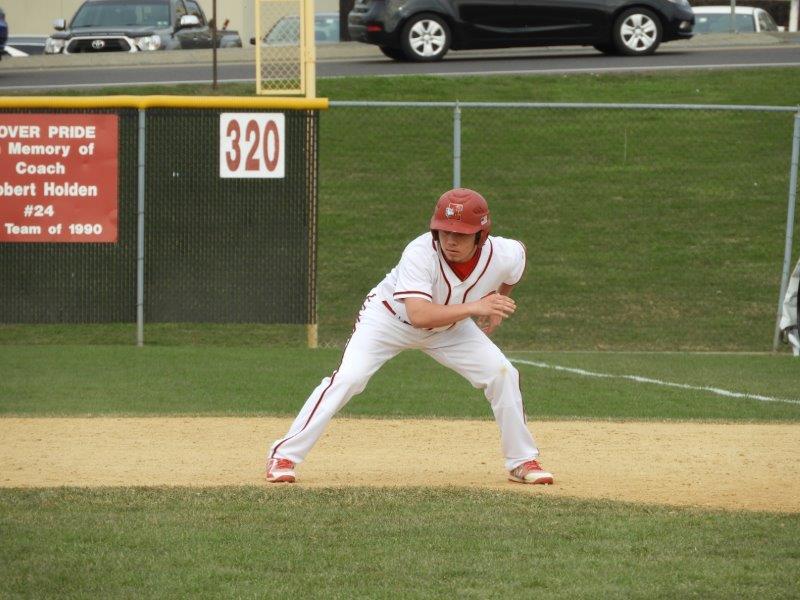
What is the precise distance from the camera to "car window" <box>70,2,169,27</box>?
2575 cm

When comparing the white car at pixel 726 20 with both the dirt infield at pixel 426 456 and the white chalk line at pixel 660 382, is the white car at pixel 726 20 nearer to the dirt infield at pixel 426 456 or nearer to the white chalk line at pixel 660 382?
the white chalk line at pixel 660 382

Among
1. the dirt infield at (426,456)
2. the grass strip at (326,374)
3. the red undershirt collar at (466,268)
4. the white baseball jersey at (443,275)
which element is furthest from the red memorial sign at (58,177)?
the red undershirt collar at (466,268)

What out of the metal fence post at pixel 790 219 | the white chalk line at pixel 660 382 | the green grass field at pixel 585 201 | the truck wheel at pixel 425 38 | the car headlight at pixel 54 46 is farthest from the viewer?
the car headlight at pixel 54 46

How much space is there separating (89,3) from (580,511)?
21.6 metres

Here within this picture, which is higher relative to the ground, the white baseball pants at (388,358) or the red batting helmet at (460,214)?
the red batting helmet at (460,214)

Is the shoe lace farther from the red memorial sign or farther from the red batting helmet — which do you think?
the red memorial sign

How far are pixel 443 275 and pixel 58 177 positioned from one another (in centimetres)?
766

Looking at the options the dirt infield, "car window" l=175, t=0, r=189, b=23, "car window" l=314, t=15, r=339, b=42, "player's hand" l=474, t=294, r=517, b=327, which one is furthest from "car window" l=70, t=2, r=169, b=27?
"player's hand" l=474, t=294, r=517, b=327

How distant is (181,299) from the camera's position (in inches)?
529

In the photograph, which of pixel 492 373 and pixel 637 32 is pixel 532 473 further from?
pixel 637 32

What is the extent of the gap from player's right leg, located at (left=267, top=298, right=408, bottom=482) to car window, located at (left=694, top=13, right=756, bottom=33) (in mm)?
25723

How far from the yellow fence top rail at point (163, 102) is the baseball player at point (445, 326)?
21.7ft

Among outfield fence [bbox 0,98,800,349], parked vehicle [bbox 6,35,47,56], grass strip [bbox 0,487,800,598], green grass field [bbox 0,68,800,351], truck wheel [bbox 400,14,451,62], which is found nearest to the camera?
grass strip [bbox 0,487,800,598]

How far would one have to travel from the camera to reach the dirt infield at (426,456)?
6.97 meters
